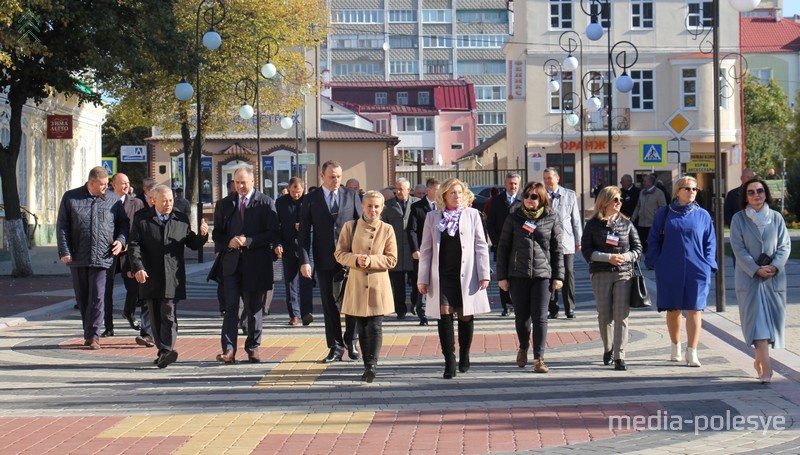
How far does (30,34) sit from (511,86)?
3714 cm

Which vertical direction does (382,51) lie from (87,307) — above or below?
above

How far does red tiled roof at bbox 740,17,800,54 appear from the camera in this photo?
89562mm

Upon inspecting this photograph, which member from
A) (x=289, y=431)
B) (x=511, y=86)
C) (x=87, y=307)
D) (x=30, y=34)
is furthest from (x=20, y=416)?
(x=511, y=86)

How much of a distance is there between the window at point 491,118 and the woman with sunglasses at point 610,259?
107 metres

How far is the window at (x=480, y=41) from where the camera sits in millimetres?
118438

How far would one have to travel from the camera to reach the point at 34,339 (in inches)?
559

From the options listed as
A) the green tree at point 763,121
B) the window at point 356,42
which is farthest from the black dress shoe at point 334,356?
the window at point 356,42

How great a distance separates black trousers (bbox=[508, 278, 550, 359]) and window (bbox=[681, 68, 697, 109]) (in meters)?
47.3

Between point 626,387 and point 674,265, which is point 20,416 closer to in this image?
point 626,387

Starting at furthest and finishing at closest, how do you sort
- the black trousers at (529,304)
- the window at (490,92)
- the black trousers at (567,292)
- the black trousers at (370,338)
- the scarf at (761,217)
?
the window at (490,92) < the black trousers at (567,292) < the black trousers at (529,304) < the black trousers at (370,338) < the scarf at (761,217)

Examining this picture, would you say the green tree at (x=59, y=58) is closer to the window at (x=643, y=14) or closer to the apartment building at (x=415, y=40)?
the window at (x=643, y=14)

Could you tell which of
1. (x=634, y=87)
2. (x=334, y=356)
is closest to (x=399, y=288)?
(x=334, y=356)

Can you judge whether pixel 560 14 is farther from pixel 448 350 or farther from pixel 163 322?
pixel 448 350

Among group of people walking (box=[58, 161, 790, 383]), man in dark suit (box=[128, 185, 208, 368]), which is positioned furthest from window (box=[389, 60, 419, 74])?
man in dark suit (box=[128, 185, 208, 368])
